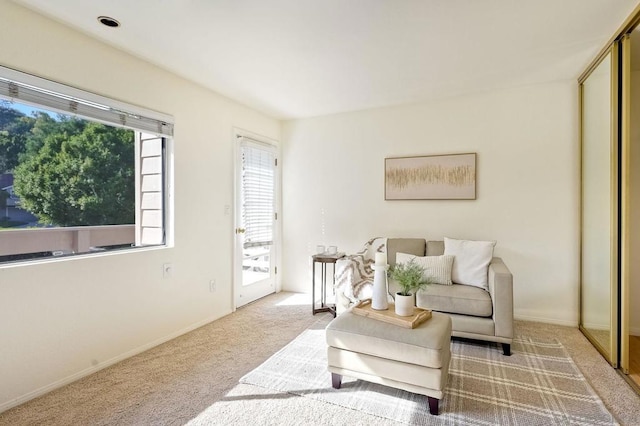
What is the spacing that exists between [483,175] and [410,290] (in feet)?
6.91

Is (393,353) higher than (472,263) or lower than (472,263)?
lower

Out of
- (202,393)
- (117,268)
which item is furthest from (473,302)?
(117,268)

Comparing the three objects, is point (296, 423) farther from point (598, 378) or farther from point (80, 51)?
point (80, 51)

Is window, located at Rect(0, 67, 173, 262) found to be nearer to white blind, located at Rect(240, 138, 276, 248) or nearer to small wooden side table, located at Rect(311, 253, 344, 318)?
white blind, located at Rect(240, 138, 276, 248)

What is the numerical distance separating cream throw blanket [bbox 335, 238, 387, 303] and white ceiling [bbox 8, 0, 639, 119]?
1.87 metres

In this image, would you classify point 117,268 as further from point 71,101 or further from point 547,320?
point 547,320

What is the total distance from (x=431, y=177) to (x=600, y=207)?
159 centimetres

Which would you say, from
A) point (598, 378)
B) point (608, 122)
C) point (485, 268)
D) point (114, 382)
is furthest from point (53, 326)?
point (608, 122)

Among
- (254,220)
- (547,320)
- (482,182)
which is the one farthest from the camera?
(254,220)

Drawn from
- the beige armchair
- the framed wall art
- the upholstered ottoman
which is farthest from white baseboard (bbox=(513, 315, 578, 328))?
the upholstered ottoman

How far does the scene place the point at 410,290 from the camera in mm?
2289

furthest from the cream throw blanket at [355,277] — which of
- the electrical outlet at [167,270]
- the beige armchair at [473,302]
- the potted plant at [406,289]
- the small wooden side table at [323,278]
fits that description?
the electrical outlet at [167,270]

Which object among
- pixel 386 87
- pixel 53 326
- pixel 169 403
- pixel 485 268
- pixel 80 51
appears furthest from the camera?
pixel 386 87

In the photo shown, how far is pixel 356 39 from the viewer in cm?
254
